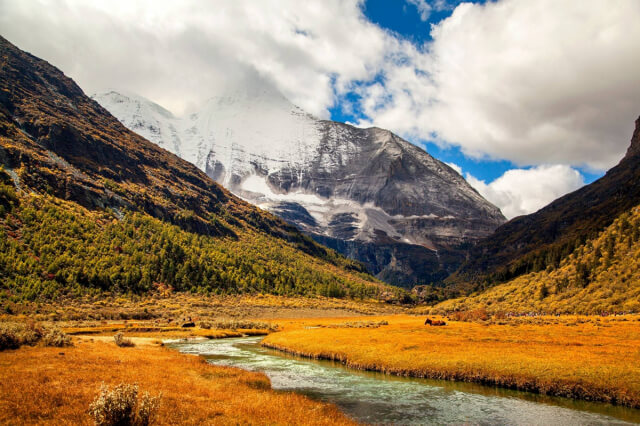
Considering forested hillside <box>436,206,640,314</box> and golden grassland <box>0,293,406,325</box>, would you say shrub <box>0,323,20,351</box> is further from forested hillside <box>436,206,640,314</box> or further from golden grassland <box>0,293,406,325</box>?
forested hillside <box>436,206,640,314</box>

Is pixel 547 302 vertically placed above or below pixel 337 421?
above

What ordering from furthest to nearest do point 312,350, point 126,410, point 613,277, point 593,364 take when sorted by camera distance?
1. point 613,277
2. point 312,350
3. point 593,364
4. point 126,410

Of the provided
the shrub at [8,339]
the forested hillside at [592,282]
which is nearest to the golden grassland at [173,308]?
the shrub at [8,339]

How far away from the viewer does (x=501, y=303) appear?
142500 mm

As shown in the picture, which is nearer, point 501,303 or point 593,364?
point 593,364

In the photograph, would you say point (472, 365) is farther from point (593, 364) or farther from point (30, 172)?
point (30, 172)

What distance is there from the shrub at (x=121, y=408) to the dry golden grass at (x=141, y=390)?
1410 mm

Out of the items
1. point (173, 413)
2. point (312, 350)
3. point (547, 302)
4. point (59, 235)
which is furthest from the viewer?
point (59, 235)

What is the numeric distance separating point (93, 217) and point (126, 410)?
17622 cm

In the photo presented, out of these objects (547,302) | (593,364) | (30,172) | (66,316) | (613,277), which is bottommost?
(66,316)

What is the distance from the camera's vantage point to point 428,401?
1183 inches

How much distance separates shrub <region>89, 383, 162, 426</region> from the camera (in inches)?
627

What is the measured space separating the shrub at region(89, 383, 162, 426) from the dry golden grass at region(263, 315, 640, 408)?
3060 cm

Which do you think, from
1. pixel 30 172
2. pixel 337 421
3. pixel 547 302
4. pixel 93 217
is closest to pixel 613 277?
pixel 547 302
